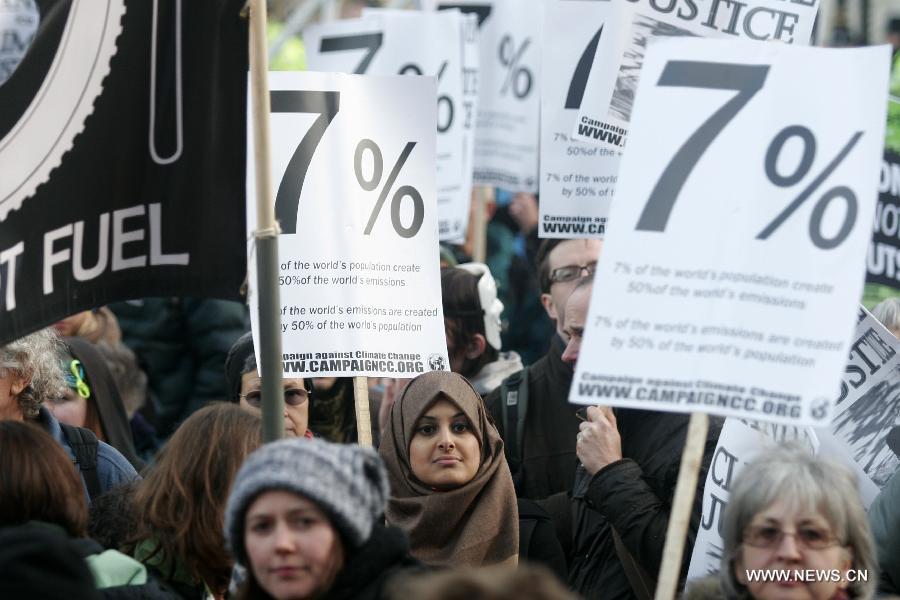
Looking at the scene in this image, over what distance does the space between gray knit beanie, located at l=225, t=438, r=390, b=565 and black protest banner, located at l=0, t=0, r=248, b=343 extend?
2.63 ft

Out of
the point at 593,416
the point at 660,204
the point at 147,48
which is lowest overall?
the point at 593,416

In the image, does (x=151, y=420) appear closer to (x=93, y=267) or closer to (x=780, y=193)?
(x=93, y=267)

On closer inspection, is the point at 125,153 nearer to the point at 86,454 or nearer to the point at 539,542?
the point at 86,454

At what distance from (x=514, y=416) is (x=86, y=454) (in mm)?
1560

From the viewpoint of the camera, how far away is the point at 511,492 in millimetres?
5203

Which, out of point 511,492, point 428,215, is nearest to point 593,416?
point 511,492

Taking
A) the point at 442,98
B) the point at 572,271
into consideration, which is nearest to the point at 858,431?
the point at 572,271

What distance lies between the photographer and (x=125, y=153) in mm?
4477

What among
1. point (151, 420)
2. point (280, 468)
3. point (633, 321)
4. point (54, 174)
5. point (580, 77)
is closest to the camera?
point (280, 468)

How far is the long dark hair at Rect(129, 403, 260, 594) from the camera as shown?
4480 millimetres

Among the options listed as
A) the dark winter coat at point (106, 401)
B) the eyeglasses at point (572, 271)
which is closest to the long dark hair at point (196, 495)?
the dark winter coat at point (106, 401)

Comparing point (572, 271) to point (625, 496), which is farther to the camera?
point (572, 271)

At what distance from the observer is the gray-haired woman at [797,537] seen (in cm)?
398

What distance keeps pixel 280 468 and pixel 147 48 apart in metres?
1.36
